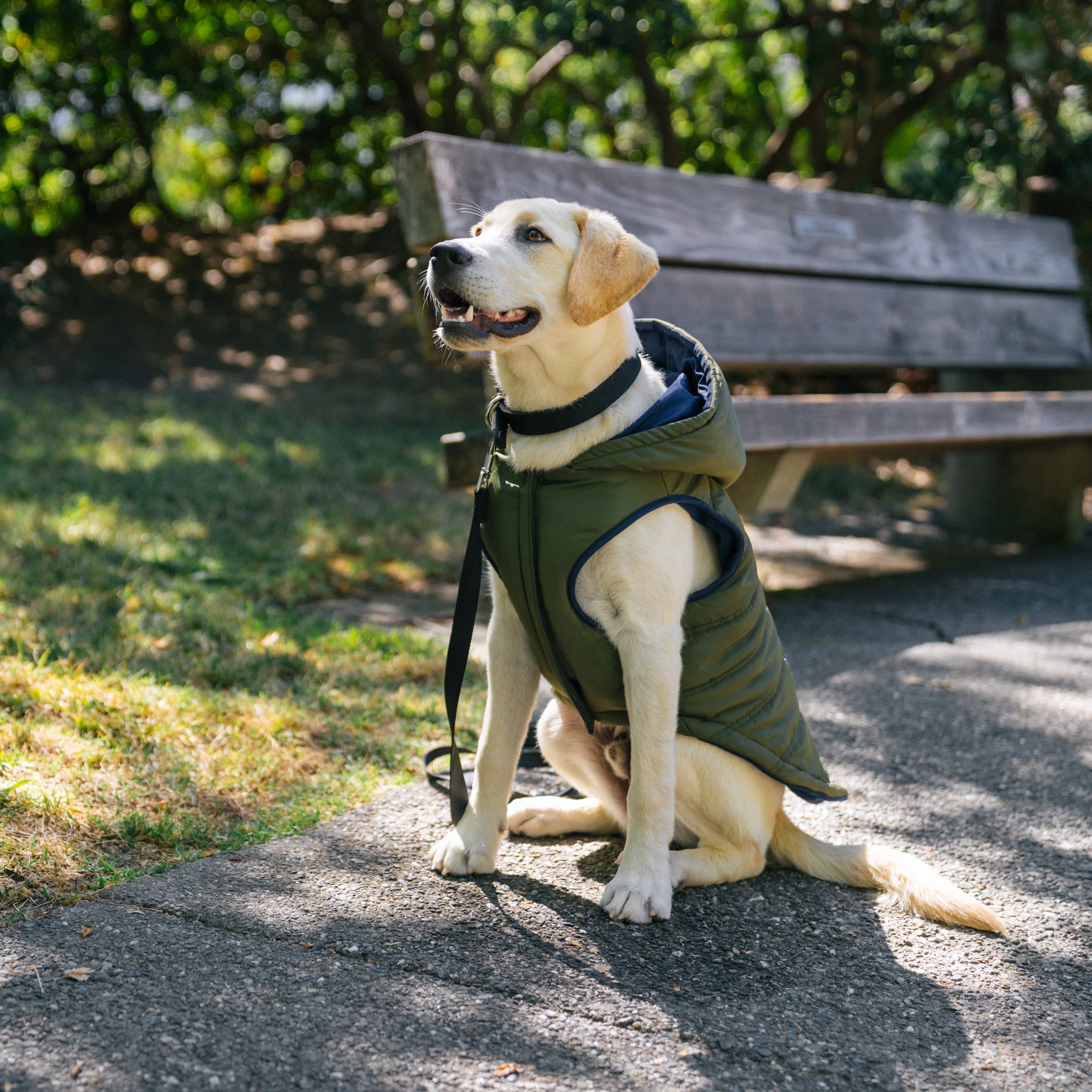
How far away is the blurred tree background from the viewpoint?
6.97 m

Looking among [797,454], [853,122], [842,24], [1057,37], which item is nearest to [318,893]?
[797,454]

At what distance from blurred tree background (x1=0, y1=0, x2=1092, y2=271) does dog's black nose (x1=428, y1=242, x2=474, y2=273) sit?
4.89 meters

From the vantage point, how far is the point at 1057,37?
293 inches

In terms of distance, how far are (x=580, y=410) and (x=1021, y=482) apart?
472cm

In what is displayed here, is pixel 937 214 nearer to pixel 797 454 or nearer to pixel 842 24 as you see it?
pixel 797 454

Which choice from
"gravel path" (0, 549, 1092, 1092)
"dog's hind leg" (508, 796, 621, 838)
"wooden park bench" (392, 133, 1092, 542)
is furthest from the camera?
"wooden park bench" (392, 133, 1092, 542)

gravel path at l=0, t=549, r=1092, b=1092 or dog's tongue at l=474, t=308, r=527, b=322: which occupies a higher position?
dog's tongue at l=474, t=308, r=527, b=322

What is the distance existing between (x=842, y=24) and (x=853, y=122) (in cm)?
202

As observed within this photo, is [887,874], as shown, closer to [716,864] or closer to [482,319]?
[716,864]

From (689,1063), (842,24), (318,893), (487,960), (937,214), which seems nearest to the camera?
(689,1063)

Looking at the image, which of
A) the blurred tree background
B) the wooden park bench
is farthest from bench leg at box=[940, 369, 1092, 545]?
the blurred tree background

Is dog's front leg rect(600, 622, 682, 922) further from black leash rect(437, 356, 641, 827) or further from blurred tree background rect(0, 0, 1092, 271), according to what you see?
blurred tree background rect(0, 0, 1092, 271)

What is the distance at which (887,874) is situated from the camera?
212 centimetres

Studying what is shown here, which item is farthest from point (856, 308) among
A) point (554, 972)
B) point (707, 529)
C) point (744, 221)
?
point (554, 972)
